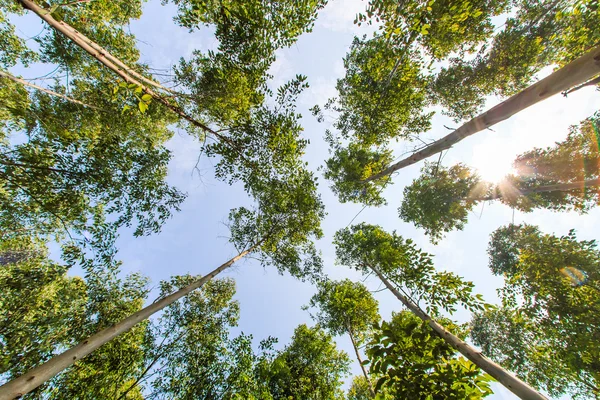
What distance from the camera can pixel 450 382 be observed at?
2.13 m

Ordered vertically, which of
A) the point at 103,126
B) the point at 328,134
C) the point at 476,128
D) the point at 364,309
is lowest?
the point at 364,309

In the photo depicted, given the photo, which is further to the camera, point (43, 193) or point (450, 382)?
point (43, 193)

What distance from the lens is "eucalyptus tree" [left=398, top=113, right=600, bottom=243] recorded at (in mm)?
8422

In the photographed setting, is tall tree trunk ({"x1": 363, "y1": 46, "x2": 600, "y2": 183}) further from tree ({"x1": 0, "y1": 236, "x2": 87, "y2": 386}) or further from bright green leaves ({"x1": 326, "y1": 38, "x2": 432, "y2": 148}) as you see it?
tree ({"x1": 0, "y1": 236, "x2": 87, "y2": 386})

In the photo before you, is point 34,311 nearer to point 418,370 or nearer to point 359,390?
point 418,370

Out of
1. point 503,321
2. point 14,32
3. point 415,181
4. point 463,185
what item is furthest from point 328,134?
point 503,321

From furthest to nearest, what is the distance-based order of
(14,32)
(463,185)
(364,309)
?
1. (364,309)
2. (463,185)
3. (14,32)

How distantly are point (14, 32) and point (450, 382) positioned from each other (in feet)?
53.8

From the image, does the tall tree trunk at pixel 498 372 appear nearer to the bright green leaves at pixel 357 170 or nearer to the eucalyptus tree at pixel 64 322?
the bright green leaves at pixel 357 170

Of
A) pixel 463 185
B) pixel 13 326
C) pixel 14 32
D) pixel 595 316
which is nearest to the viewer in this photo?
pixel 13 326

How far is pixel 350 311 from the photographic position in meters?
10.1

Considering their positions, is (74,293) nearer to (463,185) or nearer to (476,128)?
(476,128)

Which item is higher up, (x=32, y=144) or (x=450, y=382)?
(x=32, y=144)

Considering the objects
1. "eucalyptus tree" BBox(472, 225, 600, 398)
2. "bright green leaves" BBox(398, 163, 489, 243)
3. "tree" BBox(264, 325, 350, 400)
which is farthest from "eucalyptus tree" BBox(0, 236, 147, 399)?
"bright green leaves" BBox(398, 163, 489, 243)
